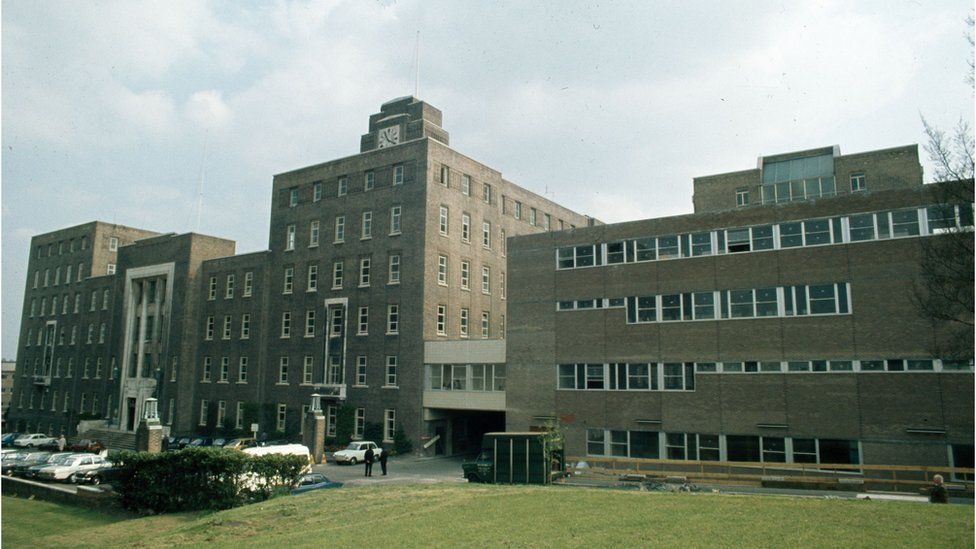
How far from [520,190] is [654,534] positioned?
170 feet

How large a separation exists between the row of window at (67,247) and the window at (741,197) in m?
70.7

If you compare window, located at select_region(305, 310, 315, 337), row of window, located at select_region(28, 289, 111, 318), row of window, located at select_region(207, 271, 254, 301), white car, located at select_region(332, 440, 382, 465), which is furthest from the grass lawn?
row of window, located at select_region(28, 289, 111, 318)

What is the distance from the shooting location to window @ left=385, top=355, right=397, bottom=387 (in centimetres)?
5119

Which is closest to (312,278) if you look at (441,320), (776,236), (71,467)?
(441,320)

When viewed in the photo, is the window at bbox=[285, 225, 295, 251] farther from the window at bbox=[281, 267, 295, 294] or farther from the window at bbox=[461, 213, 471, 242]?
the window at bbox=[461, 213, 471, 242]

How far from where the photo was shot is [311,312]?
57656mm

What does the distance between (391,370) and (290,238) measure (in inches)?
682

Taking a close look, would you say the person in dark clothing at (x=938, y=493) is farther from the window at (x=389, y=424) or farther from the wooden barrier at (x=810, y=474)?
the window at (x=389, y=424)

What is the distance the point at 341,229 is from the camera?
57.3 metres

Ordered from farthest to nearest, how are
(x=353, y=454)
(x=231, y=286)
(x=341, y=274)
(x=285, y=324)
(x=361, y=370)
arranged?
1. (x=231, y=286)
2. (x=285, y=324)
3. (x=341, y=274)
4. (x=361, y=370)
5. (x=353, y=454)

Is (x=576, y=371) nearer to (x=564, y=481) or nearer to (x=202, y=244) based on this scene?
(x=564, y=481)

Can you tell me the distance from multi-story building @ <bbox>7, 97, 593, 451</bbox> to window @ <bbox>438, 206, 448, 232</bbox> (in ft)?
0.39

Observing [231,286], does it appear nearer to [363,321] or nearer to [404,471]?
[363,321]

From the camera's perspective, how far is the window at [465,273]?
55.6 meters
